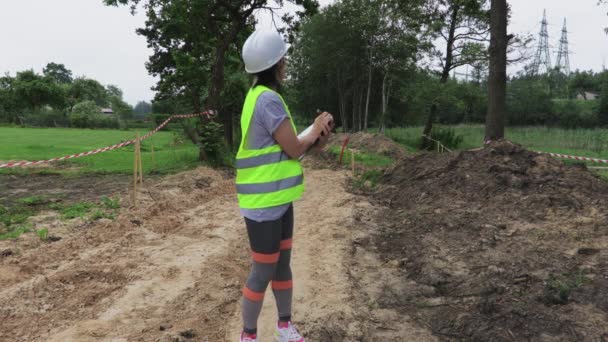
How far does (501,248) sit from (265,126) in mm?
3420

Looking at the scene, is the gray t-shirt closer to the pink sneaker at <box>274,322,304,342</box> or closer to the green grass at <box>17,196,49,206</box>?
the pink sneaker at <box>274,322,304,342</box>

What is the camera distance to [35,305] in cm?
322

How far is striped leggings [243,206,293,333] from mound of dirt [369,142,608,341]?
1220 mm

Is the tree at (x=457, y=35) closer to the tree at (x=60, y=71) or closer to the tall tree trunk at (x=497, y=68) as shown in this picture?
the tall tree trunk at (x=497, y=68)

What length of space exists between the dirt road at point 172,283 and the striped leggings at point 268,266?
44 cm

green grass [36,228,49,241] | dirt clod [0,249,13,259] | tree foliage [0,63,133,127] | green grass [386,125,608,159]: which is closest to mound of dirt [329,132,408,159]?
green grass [386,125,608,159]

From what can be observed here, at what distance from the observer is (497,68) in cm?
1000

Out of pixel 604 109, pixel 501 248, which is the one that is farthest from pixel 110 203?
pixel 604 109

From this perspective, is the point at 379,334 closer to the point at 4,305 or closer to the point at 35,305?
the point at 35,305

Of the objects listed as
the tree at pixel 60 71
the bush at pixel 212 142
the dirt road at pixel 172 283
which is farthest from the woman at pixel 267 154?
the tree at pixel 60 71

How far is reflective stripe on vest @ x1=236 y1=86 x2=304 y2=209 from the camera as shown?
2217mm

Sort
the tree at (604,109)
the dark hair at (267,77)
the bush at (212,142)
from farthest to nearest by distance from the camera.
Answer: the tree at (604,109)
the bush at (212,142)
the dark hair at (267,77)

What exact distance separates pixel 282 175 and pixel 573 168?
7.28 m

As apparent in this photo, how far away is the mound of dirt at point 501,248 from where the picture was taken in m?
2.97
